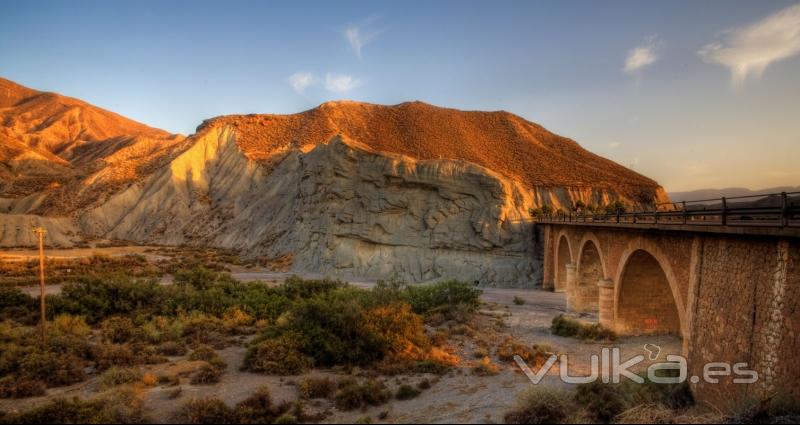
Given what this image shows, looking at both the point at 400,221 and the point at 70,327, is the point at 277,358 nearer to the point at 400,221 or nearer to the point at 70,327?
the point at 70,327

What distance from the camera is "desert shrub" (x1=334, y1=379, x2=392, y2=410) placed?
10477mm

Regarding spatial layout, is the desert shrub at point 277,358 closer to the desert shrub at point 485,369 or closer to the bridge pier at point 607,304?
the desert shrub at point 485,369

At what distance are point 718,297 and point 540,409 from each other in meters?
6.01

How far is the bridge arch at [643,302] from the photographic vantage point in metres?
Result: 18.7

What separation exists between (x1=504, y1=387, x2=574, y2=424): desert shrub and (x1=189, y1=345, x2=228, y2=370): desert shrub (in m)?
9.13

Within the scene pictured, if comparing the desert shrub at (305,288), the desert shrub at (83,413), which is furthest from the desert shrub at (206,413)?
the desert shrub at (305,288)

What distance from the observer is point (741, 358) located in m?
9.65

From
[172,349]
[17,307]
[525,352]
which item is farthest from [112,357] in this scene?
[525,352]

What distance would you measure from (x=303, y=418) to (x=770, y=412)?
8.77 meters

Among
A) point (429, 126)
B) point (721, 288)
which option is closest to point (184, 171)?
point (429, 126)

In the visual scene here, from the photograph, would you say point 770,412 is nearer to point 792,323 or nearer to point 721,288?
point 792,323

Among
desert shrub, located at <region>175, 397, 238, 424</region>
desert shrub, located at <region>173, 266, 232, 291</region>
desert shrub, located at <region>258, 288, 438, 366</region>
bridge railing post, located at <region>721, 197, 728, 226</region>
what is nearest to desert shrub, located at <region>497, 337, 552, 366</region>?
desert shrub, located at <region>258, 288, 438, 366</region>

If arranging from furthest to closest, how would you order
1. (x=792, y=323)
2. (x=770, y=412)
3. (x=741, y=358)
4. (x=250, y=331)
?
(x=250, y=331) → (x=741, y=358) → (x=792, y=323) → (x=770, y=412)

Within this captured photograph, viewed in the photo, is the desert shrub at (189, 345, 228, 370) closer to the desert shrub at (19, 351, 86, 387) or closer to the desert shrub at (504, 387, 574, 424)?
the desert shrub at (19, 351, 86, 387)
